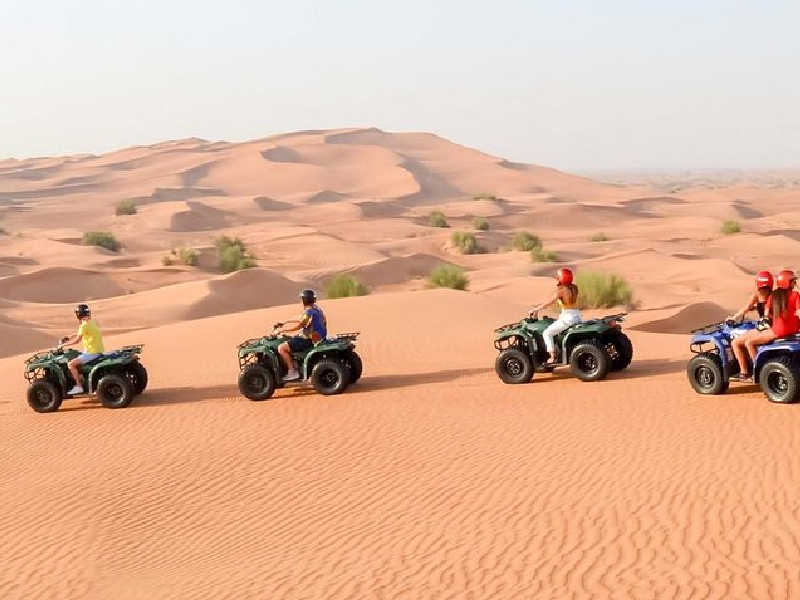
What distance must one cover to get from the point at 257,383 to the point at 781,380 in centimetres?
641

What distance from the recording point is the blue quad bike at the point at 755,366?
10.1 metres

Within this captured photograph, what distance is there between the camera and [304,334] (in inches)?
503

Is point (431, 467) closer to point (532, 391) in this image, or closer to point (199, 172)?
point (532, 391)

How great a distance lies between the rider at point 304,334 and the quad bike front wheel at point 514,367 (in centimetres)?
239

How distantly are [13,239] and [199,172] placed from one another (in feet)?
153

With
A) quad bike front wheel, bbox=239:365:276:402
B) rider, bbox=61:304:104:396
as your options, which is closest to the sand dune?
quad bike front wheel, bbox=239:365:276:402

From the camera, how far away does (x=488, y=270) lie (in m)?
35.3

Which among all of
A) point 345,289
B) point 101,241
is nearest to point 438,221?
point 101,241

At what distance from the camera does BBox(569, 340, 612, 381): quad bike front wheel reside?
1241 cm

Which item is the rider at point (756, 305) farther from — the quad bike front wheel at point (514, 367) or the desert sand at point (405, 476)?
the quad bike front wheel at point (514, 367)

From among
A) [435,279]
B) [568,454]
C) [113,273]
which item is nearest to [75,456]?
[568,454]

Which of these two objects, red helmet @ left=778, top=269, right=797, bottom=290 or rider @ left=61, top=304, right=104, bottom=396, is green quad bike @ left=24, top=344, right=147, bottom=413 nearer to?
rider @ left=61, top=304, right=104, bottom=396

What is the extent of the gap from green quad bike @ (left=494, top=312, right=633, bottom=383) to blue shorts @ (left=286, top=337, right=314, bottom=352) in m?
2.48

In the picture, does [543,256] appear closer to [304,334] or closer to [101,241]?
[101,241]
